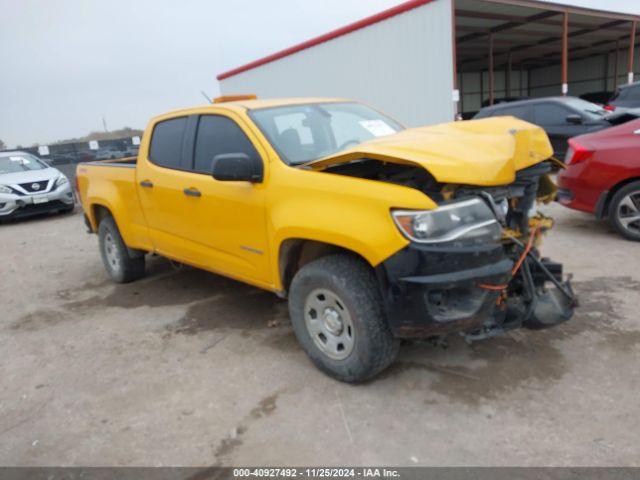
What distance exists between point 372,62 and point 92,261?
1106 centimetres

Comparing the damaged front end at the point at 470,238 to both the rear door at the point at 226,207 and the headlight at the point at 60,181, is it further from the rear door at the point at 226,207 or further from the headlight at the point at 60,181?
the headlight at the point at 60,181

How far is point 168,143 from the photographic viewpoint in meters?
4.70

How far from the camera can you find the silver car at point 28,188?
10805mm

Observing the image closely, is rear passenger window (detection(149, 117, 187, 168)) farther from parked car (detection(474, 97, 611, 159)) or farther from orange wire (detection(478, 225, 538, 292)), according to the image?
parked car (detection(474, 97, 611, 159))

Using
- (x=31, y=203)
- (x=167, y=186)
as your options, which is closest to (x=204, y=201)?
(x=167, y=186)

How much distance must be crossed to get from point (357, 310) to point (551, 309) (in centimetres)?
128

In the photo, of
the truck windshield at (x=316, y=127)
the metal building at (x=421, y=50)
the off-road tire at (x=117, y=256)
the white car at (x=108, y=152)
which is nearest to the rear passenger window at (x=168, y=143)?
the truck windshield at (x=316, y=127)

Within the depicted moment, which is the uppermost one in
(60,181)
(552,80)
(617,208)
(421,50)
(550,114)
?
(421,50)

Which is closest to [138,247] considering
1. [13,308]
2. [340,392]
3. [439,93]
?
[13,308]

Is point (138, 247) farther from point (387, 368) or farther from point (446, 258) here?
point (446, 258)

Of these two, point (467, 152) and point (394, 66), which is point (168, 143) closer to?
point (467, 152)

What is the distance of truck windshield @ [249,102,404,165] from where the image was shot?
12.4ft

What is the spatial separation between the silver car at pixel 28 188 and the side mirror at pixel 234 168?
919cm

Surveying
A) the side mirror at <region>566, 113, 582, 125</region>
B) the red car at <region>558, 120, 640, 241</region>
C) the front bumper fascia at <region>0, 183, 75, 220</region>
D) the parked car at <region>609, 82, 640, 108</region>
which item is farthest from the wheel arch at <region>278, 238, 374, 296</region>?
the parked car at <region>609, 82, 640, 108</region>
